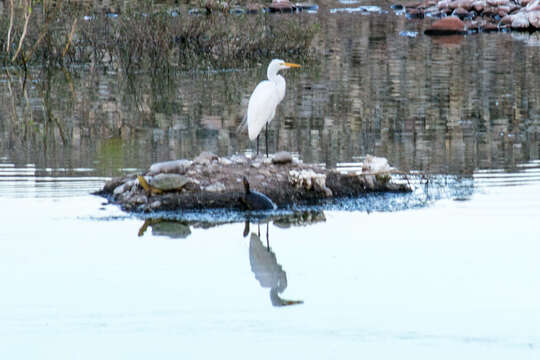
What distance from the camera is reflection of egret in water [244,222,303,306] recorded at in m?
7.68

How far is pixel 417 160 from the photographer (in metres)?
12.4

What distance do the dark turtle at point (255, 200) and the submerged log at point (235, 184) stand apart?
0.21 feet

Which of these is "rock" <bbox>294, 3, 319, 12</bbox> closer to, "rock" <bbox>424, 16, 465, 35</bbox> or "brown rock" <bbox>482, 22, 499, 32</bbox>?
"brown rock" <bbox>482, 22, 499, 32</bbox>

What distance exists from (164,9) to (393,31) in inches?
588

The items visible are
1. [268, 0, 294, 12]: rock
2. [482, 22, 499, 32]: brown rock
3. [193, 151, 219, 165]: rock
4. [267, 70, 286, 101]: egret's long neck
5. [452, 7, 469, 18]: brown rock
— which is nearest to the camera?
[193, 151, 219, 165]: rock

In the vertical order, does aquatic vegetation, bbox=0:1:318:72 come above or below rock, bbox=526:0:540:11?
below

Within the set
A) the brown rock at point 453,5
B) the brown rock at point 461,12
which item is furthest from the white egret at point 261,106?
the brown rock at point 453,5

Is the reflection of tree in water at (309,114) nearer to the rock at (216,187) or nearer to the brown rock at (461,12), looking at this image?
the rock at (216,187)

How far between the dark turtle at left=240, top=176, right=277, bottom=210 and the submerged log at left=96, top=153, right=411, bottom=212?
6cm

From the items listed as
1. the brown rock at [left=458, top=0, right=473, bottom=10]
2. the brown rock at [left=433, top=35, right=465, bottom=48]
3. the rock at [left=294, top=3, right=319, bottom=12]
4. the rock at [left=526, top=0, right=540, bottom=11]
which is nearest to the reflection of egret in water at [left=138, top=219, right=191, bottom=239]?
the brown rock at [left=433, top=35, right=465, bottom=48]

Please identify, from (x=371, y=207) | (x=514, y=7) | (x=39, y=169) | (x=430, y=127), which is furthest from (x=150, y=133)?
(x=514, y=7)

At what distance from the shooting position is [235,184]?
33.3 feet

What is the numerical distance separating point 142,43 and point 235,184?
524 inches

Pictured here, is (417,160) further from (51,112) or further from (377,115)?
(51,112)
